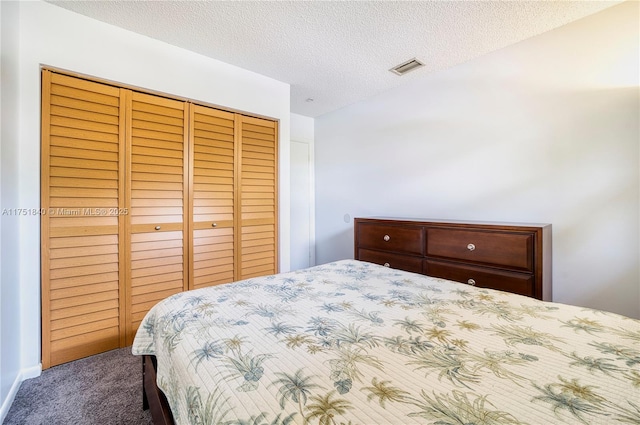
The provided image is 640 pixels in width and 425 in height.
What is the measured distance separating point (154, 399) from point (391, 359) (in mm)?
1146

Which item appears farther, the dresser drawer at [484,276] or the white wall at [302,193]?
the white wall at [302,193]

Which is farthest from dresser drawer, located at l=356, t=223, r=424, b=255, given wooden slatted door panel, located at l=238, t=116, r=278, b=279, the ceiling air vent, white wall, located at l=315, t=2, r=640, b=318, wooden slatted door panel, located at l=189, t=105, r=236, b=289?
the ceiling air vent

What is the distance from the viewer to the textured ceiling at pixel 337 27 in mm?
1823

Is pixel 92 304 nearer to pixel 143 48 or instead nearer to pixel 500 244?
pixel 143 48

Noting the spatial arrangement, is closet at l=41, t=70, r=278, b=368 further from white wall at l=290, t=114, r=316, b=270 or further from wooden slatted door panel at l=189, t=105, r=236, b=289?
white wall at l=290, t=114, r=316, b=270

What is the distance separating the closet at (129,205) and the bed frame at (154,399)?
0.97 metres

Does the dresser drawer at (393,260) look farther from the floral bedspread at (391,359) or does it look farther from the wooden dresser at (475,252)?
the floral bedspread at (391,359)

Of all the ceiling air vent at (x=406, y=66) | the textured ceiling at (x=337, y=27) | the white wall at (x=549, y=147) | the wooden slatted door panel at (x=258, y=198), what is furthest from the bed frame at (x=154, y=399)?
the ceiling air vent at (x=406, y=66)

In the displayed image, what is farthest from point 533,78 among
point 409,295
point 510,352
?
point 510,352

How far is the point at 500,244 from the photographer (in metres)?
1.92

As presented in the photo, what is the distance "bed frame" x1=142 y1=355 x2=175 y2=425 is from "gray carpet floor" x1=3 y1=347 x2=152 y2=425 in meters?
0.16

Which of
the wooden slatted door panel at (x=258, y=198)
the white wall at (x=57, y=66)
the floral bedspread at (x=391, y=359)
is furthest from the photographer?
the wooden slatted door panel at (x=258, y=198)

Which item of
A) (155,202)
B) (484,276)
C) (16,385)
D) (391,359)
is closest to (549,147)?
(484,276)

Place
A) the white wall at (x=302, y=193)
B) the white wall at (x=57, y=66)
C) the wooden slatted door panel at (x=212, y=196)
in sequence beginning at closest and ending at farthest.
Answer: the white wall at (x=57, y=66), the wooden slatted door panel at (x=212, y=196), the white wall at (x=302, y=193)
